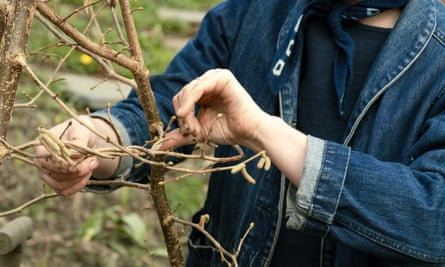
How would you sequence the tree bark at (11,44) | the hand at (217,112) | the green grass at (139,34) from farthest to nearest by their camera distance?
the green grass at (139,34) < the hand at (217,112) < the tree bark at (11,44)

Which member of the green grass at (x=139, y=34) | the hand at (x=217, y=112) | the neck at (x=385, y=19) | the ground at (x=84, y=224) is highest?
the neck at (x=385, y=19)

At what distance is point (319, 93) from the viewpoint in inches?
67.3

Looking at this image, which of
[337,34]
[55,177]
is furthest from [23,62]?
[337,34]

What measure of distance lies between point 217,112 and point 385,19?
0.56 meters

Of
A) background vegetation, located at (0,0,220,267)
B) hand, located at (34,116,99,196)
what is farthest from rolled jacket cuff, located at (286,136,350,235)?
background vegetation, located at (0,0,220,267)

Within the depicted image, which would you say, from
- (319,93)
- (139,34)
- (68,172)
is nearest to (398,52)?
(319,93)

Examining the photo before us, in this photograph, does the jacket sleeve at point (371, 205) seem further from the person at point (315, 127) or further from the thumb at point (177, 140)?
the thumb at point (177, 140)

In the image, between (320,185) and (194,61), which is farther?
(194,61)

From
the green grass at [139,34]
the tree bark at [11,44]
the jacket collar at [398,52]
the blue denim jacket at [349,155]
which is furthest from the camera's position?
the green grass at [139,34]

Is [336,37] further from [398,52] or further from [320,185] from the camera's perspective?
[320,185]

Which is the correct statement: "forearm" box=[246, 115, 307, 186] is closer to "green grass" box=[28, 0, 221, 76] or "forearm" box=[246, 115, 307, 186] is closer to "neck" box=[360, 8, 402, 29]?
"neck" box=[360, 8, 402, 29]

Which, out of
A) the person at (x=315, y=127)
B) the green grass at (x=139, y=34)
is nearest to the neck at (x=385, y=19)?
the person at (x=315, y=127)

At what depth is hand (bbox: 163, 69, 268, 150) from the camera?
1259mm

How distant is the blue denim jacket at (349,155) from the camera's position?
136 cm
